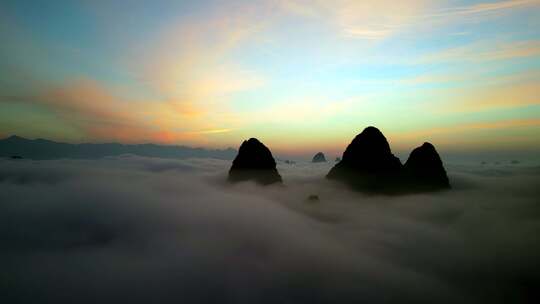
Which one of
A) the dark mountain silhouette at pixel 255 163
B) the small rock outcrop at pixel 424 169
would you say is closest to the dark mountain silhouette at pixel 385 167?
the small rock outcrop at pixel 424 169

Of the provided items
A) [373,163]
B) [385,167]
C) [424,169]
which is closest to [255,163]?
[373,163]

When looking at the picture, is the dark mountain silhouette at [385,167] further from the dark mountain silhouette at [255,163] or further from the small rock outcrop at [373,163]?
the dark mountain silhouette at [255,163]

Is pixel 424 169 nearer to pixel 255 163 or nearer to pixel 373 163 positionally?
pixel 373 163

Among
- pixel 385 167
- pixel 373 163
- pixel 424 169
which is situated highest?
pixel 373 163

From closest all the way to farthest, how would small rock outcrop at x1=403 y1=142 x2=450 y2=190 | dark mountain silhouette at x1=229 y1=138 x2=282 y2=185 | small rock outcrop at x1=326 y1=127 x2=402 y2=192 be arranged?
1. small rock outcrop at x1=326 y1=127 x2=402 y2=192
2. small rock outcrop at x1=403 y1=142 x2=450 y2=190
3. dark mountain silhouette at x1=229 y1=138 x2=282 y2=185

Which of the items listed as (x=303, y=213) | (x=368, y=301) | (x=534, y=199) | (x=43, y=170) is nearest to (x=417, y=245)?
(x=368, y=301)

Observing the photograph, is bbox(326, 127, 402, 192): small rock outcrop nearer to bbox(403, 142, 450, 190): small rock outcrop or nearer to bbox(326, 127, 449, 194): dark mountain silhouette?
bbox(326, 127, 449, 194): dark mountain silhouette

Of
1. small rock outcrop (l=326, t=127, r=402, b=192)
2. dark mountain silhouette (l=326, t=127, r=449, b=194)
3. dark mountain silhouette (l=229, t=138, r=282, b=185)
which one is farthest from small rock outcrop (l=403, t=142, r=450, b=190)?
dark mountain silhouette (l=229, t=138, r=282, b=185)

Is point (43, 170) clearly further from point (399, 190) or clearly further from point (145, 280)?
point (399, 190)
